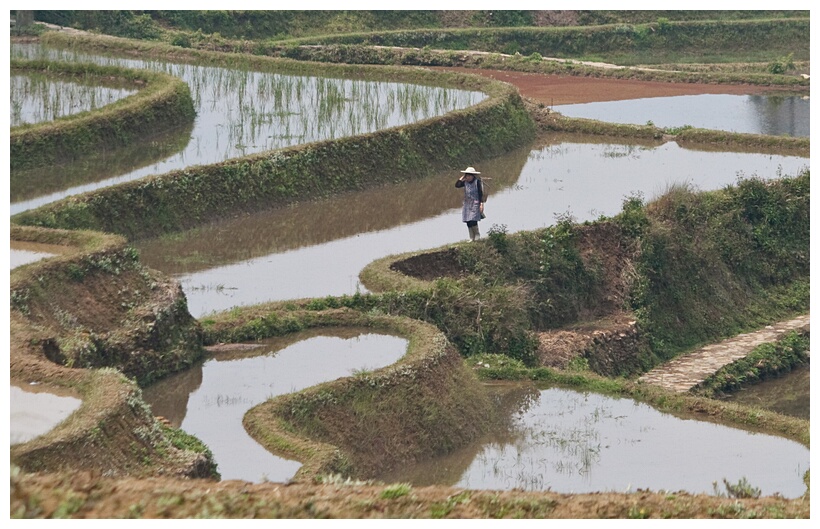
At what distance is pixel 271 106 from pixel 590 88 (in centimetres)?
864

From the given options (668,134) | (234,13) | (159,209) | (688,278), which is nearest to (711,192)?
(688,278)

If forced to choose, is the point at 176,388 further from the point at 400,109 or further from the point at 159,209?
the point at 400,109

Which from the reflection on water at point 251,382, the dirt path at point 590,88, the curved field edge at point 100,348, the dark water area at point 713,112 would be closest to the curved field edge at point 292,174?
the curved field edge at point 100,348

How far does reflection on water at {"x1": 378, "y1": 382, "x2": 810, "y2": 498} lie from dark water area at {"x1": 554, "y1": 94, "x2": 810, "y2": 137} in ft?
39.9

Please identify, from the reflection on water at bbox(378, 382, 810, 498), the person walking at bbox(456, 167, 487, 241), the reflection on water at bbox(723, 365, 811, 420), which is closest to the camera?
the reflection on water at bbox(378, 382, 810, 498)

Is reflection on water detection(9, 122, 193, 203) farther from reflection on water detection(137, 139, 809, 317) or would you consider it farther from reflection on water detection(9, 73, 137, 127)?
reflection on water detection(137, 139, 809, 317)

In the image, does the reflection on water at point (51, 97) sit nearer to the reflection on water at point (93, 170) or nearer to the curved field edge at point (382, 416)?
the reflection on water at point (93, 170)

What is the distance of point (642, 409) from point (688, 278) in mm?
5220

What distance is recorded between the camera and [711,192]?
17203 millimetres

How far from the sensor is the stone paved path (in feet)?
44.2

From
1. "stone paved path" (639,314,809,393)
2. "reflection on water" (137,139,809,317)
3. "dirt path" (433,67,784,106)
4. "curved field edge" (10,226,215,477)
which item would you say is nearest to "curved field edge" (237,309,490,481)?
"curved field edge" (10,226,215,477)

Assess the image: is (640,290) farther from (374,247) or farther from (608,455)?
(608,455)

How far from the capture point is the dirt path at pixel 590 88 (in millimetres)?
25781

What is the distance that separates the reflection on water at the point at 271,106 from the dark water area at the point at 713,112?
8.76 feet
